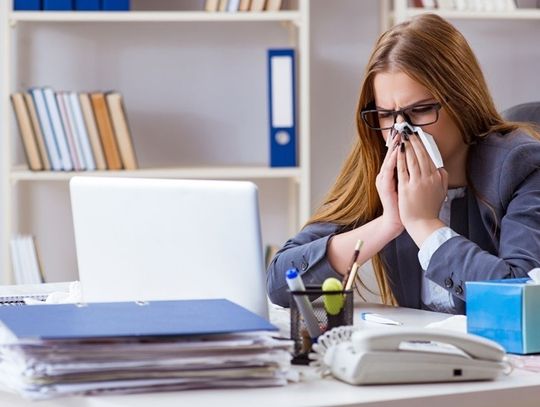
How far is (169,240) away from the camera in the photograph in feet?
4.24

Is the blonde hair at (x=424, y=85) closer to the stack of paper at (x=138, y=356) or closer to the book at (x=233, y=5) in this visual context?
the stack of paper at (x=138, y=356)

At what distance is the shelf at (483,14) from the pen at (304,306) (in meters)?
1.97

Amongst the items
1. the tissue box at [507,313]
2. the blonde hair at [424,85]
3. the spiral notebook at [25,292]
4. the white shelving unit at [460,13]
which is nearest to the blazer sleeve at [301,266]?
the blonde hair at [424,85]

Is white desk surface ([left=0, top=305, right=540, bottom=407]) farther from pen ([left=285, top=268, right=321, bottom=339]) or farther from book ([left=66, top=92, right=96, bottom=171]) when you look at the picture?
book ([left=66, top=92, right=96, bottom=171])

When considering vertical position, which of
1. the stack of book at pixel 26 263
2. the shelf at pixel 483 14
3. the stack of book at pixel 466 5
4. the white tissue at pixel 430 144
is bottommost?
the stack of book at pixel 26 263

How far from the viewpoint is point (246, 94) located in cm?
324

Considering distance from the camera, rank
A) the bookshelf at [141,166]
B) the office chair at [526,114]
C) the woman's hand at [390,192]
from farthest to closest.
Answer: the bookshelf at [141,166] < the office chair at [526,114] < the woman's hand at [390,192]

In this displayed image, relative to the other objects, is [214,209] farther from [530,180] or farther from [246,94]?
[246,94]

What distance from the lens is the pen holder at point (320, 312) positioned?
119 centimetres

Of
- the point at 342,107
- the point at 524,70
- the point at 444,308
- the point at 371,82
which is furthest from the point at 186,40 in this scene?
the point at 444,308

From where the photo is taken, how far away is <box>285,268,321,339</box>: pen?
1184mm

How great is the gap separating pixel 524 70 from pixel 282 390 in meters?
2.58

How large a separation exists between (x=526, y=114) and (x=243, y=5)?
1072 mm

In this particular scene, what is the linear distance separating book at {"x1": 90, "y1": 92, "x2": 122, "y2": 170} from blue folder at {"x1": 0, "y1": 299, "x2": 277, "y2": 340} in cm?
171
